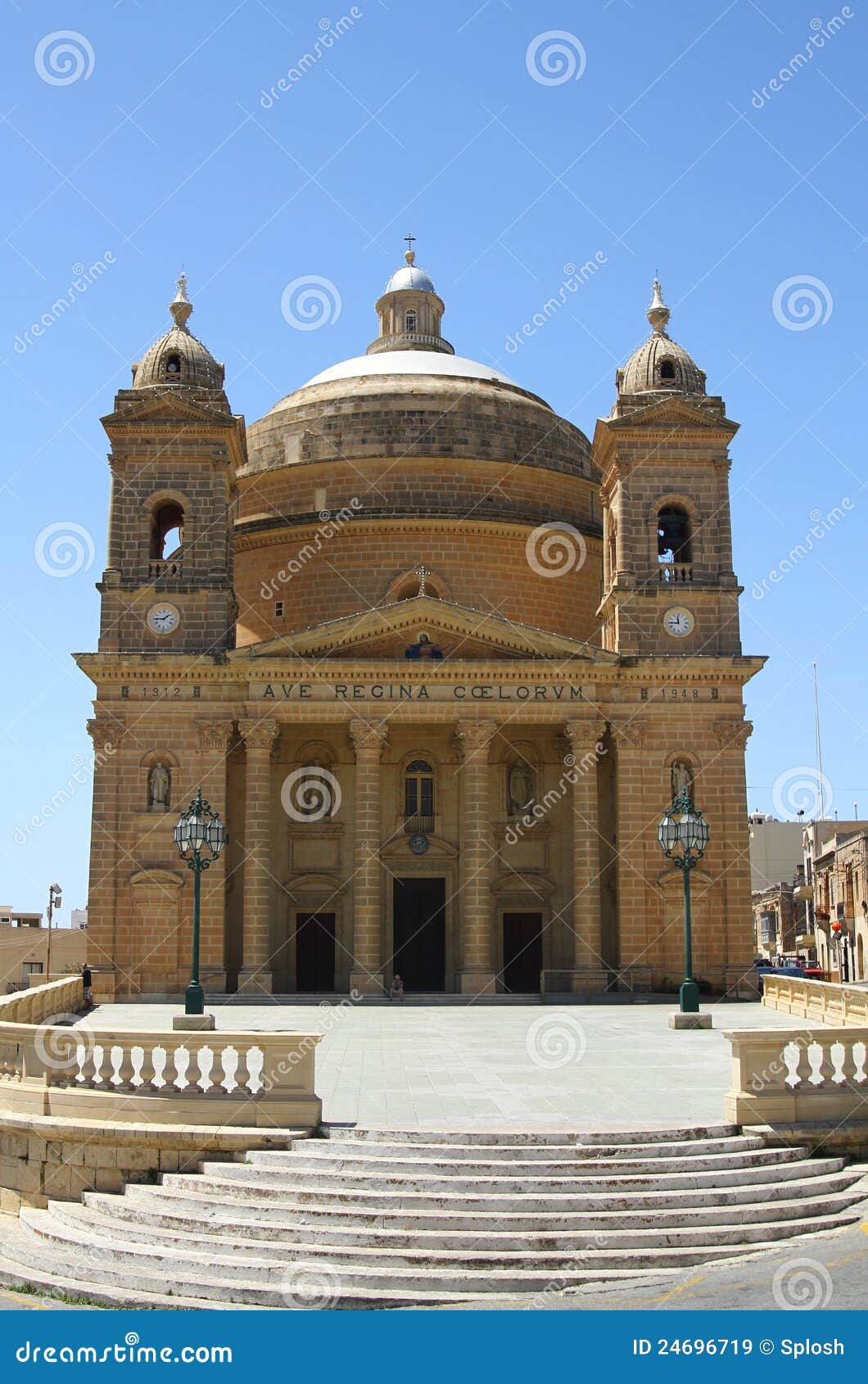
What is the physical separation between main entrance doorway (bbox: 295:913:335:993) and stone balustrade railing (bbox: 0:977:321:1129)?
20.7 metres

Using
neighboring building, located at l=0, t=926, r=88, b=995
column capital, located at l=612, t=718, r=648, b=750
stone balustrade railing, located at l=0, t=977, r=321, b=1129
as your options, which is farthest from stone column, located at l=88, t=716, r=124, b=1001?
neighboring building, located at l=0, t=926, r=88, b=995

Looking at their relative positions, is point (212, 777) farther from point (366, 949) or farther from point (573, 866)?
point (573, 866)

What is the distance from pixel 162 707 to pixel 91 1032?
818 inches

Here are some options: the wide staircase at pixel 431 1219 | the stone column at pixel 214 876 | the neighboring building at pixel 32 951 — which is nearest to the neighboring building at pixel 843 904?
the stone column at pixel 214 876

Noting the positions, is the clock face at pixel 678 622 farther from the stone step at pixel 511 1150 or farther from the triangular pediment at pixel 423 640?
the stone step at pixel 511 1150

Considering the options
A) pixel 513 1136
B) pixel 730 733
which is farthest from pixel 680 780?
pixel 513 1136

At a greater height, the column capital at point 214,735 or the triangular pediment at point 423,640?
the triangular pediment at point 423,640

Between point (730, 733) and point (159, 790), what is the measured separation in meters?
14.1

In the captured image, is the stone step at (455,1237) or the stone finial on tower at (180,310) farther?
the stone finial on tower at (180,310)

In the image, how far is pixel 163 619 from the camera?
3588 cm

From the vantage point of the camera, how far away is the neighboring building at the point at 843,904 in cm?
5894

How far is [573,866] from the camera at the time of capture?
3553 cm

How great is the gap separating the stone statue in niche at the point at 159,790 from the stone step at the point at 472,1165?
22.3 metres

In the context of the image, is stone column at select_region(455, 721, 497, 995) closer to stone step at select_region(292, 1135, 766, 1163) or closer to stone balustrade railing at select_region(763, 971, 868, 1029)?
stone balustrade railing at select_region(763, 971, 868, 1029)
